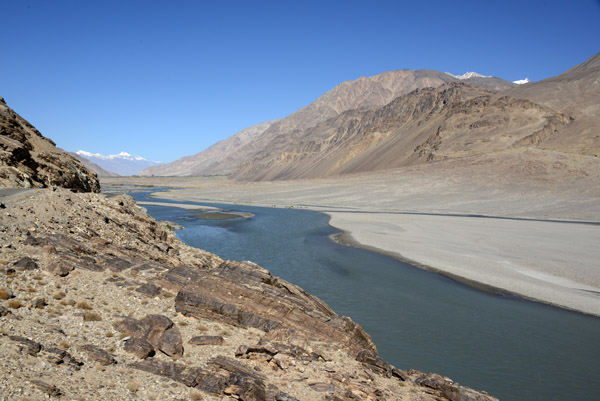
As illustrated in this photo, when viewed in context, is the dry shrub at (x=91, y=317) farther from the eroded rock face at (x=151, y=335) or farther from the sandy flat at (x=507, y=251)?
the sandy flat at (x=507, y=251)

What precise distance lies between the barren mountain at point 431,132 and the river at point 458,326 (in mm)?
71414

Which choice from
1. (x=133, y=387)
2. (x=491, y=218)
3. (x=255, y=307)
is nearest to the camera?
(x=133, y=387)

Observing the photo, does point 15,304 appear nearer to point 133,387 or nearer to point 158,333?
point 158,333

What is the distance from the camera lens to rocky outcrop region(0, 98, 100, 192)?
1658 cm

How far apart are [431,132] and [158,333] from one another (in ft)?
355

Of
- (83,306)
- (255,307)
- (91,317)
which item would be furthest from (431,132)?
(91,317)

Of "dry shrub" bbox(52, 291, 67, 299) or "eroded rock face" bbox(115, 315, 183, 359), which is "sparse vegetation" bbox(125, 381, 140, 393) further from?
"dry shrub" bbox(52, 291, 67, 299)

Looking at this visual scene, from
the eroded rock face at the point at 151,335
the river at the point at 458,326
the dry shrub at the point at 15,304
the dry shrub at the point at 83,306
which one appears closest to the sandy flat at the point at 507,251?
the river at the point at 458,326

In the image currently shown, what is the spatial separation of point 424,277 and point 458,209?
111ft

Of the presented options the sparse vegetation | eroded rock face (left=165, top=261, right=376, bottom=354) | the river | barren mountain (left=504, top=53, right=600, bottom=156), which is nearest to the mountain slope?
barren mountain (left=504, top=53, right=600, bottom=156)

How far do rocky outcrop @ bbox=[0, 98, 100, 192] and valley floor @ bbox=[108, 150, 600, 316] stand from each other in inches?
793

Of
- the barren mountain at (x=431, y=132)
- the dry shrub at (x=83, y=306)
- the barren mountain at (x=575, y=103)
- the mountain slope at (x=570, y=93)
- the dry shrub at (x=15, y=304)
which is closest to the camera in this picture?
the dry shrub at (x=15, y=304)

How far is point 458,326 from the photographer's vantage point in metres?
14.4

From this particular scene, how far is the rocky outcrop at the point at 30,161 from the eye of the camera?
16578mm
